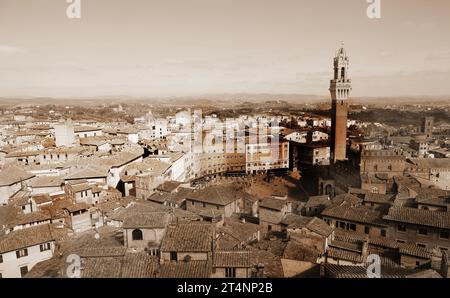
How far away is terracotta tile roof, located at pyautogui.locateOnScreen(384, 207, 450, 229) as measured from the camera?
926cm

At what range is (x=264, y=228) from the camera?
38.4 feet

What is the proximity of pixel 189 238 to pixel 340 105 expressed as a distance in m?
17.1

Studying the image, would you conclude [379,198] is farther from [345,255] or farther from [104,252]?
[104,252]

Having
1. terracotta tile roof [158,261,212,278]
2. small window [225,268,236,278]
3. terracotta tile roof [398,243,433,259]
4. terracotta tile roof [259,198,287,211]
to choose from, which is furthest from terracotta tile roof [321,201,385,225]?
terracotta tile roof [158,261,212,278]

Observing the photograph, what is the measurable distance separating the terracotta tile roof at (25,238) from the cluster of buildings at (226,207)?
0.09ft

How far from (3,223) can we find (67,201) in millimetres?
2327

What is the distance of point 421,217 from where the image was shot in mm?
9656

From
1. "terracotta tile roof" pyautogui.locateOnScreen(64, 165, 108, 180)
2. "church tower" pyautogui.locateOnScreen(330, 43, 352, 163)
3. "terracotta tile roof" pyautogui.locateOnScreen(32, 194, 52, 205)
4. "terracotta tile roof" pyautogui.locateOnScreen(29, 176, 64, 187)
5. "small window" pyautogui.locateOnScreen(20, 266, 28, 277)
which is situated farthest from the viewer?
"church tower" pyautogui.locateOnScreen(330, 43, 352, 163)

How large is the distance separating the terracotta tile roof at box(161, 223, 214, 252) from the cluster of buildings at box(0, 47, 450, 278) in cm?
3

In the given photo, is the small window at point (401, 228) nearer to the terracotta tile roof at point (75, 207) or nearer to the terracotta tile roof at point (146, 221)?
the terracotta tile roof at point (146, 221)

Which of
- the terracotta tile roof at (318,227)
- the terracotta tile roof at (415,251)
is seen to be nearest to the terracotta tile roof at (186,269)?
the terracotta tile roof at (318,227)

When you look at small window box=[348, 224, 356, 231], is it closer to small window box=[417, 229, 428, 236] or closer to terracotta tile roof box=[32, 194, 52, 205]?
small window box=[417, 229, 428, 236]

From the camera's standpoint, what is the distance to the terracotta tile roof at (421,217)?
9258mm

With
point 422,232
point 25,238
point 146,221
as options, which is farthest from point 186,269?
point 422,232
